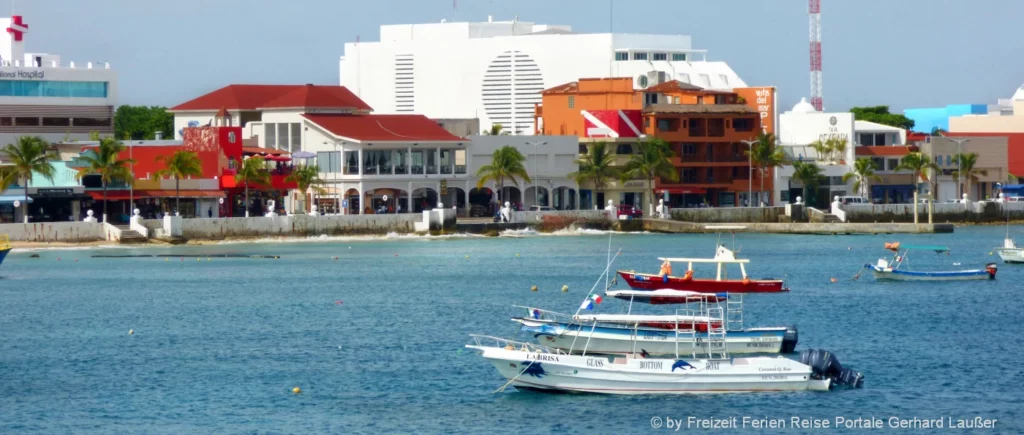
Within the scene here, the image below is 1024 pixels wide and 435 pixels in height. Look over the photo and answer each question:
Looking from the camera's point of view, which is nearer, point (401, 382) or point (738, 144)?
point (401, 382)

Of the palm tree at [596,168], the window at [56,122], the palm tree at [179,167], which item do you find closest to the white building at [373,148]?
the palm tree at [596,168]

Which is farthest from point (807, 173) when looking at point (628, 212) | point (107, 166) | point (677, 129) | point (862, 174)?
point (107, 166)

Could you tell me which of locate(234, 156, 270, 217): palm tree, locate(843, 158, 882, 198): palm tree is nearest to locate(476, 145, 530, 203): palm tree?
locate(234, 156, 270, 217): palm tree

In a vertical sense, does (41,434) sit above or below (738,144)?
below

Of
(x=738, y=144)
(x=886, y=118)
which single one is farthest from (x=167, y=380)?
(x=886, y=118)

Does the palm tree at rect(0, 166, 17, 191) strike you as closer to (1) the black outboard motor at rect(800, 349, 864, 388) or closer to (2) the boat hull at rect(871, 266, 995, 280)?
(2) the boat hull at rect(871, 266, 995, 280)

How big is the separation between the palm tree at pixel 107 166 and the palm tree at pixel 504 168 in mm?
26392

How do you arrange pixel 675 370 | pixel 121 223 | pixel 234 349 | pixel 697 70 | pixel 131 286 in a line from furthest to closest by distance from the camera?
pixel 697 70
pixel 121 223
pixel 131 286
pixel 234 349
pixel 675 370

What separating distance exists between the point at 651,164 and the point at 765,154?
37.0 feet

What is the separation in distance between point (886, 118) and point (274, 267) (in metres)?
109

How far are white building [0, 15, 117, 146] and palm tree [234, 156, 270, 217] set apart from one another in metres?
26.3

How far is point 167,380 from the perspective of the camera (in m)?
44.1

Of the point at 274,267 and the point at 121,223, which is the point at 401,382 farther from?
the point at 121,223

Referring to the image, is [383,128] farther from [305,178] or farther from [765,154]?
[765,154]
